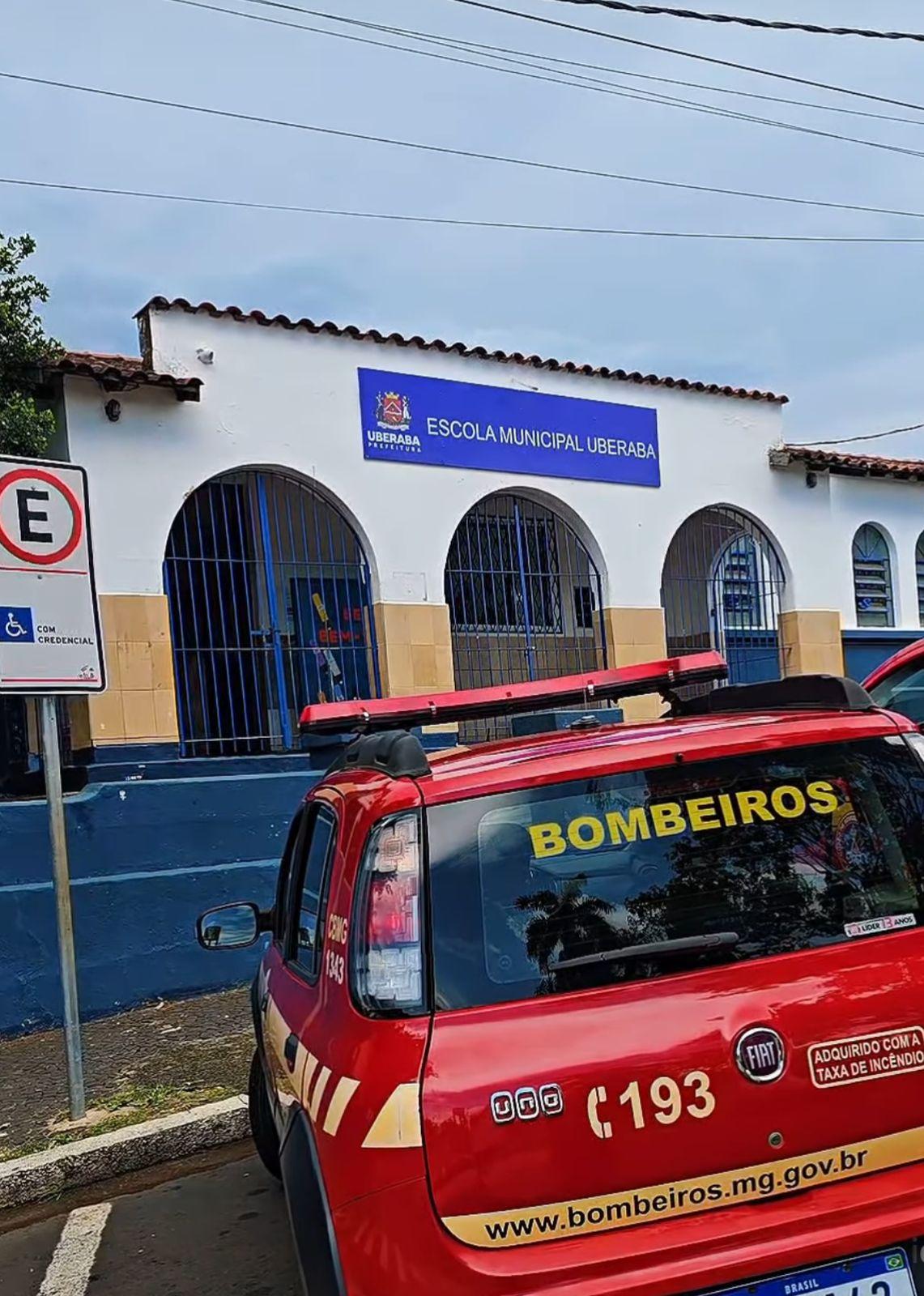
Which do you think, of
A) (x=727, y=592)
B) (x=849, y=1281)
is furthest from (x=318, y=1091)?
(x=727, y=592)

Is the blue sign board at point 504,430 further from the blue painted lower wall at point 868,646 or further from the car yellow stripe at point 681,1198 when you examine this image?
the car yellow stripe at point 681,1198

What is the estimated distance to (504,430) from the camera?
10.3 meters

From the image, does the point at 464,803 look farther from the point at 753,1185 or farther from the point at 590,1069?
the point at 753,1185

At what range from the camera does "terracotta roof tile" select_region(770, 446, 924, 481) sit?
12.0 m

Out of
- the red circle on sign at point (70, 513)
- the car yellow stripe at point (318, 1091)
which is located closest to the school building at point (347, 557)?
the red circle on sign at point (70, 513)

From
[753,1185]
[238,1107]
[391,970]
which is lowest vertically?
[238,1107]

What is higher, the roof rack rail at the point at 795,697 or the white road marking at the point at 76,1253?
the roof rack rail at the point at 795,697

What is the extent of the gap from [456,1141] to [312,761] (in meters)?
6.59

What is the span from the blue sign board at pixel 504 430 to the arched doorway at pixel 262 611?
0.90 m

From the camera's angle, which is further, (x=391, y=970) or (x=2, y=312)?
(x=2, y=312)

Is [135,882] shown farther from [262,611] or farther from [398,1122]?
[398,1122]

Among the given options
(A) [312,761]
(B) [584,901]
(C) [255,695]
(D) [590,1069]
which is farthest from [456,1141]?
(C) [255,695]

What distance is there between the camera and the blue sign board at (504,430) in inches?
381

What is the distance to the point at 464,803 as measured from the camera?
8.07ft
